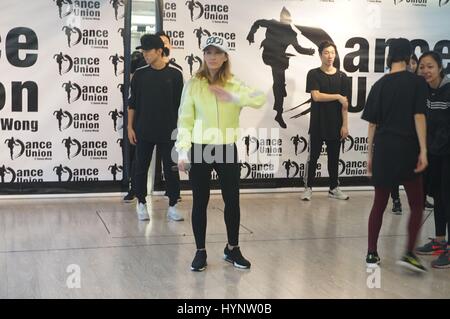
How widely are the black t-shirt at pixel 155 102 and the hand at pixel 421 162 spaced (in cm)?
218

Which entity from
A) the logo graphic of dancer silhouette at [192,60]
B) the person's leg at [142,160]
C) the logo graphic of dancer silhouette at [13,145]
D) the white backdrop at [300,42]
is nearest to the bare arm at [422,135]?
the person's leg at [142,160]

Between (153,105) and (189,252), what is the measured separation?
141cm

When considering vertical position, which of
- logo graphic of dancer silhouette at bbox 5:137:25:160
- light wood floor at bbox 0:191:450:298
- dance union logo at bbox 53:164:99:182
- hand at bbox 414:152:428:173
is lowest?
light wood floor at bbox 0:191:450:298

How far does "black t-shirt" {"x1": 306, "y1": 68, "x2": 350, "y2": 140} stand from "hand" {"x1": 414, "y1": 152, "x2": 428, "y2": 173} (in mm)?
2672

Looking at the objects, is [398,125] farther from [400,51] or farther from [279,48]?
[279,48]

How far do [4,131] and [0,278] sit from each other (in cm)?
277

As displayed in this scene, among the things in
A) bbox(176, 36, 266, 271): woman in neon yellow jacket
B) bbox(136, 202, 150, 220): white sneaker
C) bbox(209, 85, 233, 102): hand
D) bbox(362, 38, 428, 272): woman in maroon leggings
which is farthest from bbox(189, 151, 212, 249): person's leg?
bbox(136, 202, 150, 220): white sneaker

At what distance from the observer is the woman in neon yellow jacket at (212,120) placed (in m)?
3.68

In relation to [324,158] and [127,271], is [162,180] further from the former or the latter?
[127,271]

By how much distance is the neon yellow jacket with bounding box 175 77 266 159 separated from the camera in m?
3.68

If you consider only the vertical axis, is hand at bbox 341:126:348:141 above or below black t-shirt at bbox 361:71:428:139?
below

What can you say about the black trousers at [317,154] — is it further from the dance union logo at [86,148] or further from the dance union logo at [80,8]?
the dance union logo at [80,8]

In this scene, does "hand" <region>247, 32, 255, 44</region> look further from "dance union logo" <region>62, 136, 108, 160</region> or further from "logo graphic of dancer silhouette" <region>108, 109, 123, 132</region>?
"dance union logo" <region>62, 136, 108, 160</region>
